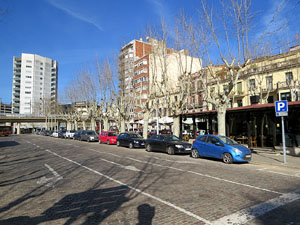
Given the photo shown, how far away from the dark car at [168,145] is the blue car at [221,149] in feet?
4.10

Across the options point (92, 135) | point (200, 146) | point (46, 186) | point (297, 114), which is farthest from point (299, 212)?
point (92, 135)

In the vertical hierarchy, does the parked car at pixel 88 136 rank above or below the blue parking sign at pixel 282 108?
below

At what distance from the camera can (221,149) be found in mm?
11641

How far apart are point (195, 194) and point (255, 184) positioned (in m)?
2.41

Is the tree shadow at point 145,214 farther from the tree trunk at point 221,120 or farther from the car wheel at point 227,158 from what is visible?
the tree trunk at point 221,120

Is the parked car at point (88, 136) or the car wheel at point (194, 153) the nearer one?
the car wheel at point (194, 153)

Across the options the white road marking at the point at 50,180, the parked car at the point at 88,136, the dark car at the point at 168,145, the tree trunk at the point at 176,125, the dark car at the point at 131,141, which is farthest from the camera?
the parked car at the point at 88,136

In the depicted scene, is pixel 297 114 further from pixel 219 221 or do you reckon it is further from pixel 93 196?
pixel 93 196

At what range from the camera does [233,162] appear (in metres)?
11.7

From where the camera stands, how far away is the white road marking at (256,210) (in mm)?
4034

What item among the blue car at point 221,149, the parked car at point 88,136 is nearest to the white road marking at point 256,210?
the blue car at point 221,149

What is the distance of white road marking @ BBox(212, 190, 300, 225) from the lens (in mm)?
4034

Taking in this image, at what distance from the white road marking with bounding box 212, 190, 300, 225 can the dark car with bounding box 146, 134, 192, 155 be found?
30.4 feet

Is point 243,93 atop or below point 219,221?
atop
